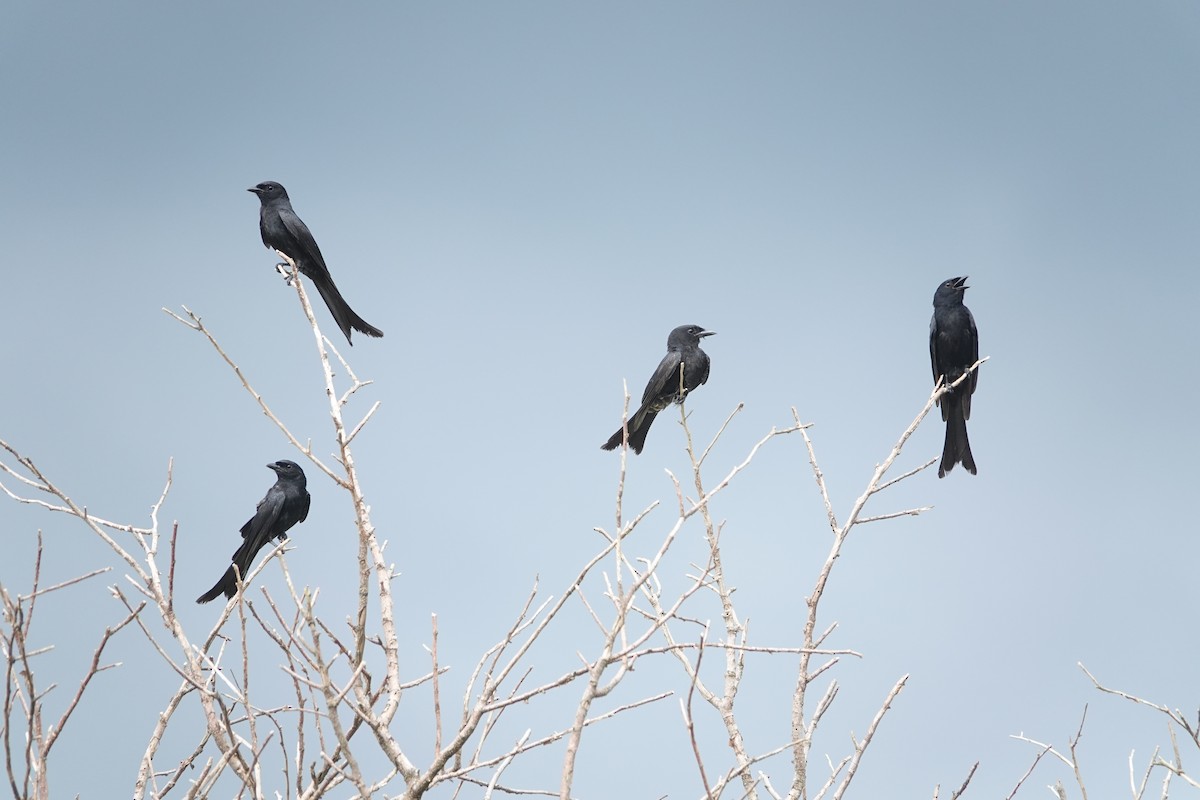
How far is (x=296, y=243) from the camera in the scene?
344 inches

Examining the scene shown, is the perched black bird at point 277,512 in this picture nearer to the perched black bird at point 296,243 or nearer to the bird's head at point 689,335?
the perched black bird at point 296,243

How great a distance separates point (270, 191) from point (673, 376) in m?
3.62

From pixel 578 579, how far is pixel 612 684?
319 mm

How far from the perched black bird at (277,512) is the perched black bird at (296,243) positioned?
4.00ft

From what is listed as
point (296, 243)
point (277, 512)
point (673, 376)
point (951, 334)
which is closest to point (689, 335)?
point (673, 376)

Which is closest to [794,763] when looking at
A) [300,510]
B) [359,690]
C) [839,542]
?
[839,542]

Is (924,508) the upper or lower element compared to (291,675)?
upper

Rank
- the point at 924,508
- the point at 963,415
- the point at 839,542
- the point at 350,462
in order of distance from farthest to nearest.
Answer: the point at 963,415 → the point at 924,508 → the point at 839,542 → the point at 350,462

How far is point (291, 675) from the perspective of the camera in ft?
10.3

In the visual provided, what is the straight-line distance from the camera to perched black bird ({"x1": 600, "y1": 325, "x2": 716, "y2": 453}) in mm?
9953

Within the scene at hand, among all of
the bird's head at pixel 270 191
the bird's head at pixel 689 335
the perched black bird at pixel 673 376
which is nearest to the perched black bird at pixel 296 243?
the bird's head at pixel 270 191

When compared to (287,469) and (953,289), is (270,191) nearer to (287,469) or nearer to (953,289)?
(287,469)

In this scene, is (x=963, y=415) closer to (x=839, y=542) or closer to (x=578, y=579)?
(x=839, y=542)

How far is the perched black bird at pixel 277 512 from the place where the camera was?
795cm
